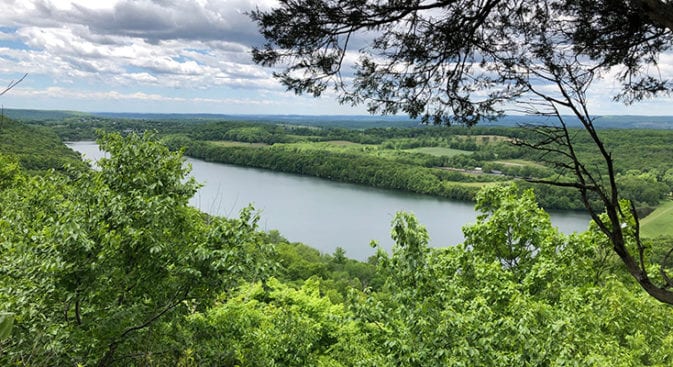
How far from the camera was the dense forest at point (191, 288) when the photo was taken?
314 cm

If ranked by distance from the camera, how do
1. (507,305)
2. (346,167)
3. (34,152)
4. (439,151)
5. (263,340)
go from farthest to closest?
(439,151), (346,167), (34,152), (263,340), (507,305)

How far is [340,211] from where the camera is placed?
117 feet

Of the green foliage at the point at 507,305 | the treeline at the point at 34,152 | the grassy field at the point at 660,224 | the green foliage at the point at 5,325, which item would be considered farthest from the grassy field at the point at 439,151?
the green foliage at the point at 5,325

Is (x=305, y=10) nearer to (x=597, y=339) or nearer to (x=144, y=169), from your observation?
(x=144, y=169)

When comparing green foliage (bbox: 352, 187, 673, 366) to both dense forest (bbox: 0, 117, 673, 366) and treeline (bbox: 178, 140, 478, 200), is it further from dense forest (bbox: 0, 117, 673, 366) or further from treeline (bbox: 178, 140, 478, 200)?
treeline (bbox: 178, 140, 478, 200)

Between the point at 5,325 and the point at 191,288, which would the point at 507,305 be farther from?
the point at 5,325

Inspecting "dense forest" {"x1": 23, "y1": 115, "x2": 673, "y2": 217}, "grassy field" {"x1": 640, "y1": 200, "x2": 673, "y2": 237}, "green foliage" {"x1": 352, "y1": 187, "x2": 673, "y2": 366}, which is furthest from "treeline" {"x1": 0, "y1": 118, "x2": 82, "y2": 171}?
"grassy field" {"x1": 640, "y1": 200, "x2": 673, "y2": 237}

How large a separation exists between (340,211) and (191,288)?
1264 inches

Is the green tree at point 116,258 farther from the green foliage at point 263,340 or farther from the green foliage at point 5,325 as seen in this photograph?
the green foliage at point 5,325

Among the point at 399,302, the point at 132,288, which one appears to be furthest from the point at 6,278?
the point at 399,302

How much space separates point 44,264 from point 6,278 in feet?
1.84

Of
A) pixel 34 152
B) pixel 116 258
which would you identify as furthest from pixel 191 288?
pixel 34 152

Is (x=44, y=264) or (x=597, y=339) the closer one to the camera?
(x=44, y=264)

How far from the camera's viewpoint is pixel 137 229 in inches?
137
